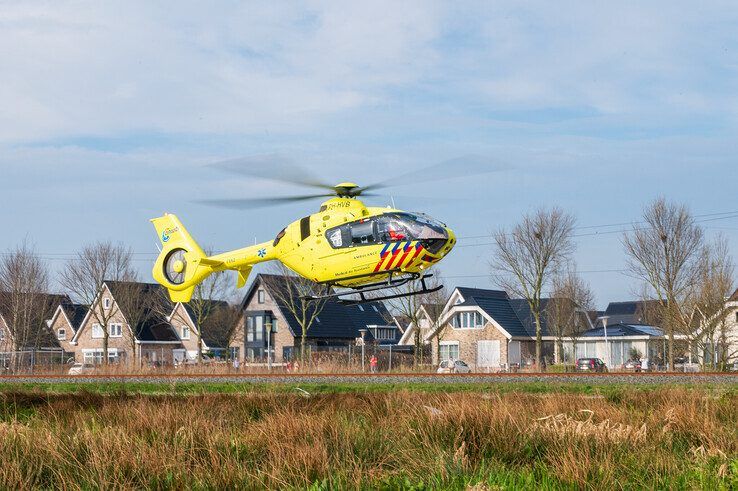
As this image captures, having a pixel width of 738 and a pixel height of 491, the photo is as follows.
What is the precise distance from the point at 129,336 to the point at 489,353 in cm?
3300

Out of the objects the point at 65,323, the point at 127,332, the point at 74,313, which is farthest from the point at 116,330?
the point at 74,313

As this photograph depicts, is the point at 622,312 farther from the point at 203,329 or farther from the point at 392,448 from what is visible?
the point at 392,448

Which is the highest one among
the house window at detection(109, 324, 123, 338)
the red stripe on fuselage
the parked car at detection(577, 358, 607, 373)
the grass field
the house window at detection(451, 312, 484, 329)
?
the red stripe on fuselage

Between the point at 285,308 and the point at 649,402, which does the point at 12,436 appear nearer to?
the point at 649,402

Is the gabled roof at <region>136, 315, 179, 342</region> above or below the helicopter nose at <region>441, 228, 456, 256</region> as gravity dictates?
below

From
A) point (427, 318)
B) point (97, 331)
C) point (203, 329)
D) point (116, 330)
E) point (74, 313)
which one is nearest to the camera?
point (427, 318)

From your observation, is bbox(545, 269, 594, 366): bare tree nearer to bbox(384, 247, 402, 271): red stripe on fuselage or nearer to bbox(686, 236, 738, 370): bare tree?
bbox(686, 236, 738, 370): bare tree

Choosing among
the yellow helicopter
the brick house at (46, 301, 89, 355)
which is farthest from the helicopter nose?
the brick house at (46, 301, 89, 355)

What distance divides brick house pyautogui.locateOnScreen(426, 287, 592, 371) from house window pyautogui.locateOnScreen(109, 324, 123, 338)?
103 ft

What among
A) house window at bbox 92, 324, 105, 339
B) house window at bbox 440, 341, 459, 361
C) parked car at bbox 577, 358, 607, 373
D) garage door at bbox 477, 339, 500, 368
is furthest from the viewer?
house window at bbox 92, 324, 105, 339

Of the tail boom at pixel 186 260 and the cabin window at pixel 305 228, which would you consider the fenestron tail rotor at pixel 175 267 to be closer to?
the tail boom at pixel 186 260

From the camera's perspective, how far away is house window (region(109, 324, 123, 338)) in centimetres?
8406

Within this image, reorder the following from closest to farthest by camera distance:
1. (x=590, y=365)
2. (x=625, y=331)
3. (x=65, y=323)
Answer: (x=590, y=365) < (x=625, y=331) < (x=65, y=323)

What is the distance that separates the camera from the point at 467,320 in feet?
228
